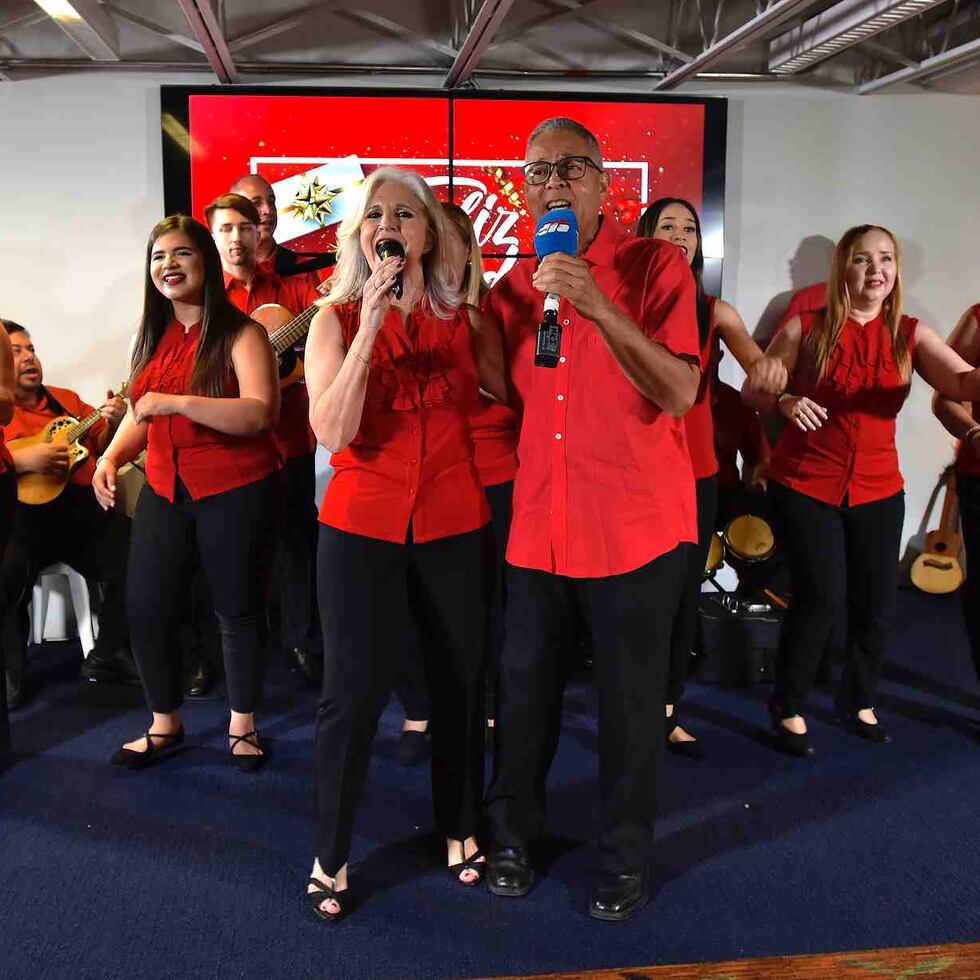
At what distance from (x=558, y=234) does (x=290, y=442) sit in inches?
92.1

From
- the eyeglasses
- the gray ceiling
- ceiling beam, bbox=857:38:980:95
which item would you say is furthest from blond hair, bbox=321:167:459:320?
ceiling beam, bbox=857:38:980:95

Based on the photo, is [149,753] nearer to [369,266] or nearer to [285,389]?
[285,389]

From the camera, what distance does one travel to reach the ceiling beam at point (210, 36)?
3.69m

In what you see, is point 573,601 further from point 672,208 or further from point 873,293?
point 873,293

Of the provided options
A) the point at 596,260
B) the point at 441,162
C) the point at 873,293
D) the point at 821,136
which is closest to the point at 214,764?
the point at 596,260

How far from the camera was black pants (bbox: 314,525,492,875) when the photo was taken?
81.0 inches

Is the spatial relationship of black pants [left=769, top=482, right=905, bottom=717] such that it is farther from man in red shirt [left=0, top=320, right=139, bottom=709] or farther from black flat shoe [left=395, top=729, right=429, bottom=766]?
man in red shirt [left=0, top=320, right=139, bottom=709]

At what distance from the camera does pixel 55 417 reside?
13.6 feet

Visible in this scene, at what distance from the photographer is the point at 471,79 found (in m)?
4.98

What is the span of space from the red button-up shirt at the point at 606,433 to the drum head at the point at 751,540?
222 centimetres

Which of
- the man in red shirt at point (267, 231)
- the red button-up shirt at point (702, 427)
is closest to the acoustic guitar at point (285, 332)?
the man in red shirt at point (267, 231)

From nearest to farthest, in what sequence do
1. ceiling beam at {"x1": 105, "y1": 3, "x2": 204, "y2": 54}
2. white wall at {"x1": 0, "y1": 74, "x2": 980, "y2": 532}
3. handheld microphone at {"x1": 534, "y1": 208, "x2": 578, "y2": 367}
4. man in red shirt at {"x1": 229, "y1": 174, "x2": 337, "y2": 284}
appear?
handheld microphone at {"x1": 534, "y1": 208, "x2": 578, "y2": 367}
man in red shirt at {"x1": 229, "y1": 174, "x2": 337, "y2": 284}
ceiling beam at {"x1": 105, "y1": 3, "x2": 204, "y2": 54}
white wall at {"x1": 0, "y1": 74, "x2": 980, "y2": 532}

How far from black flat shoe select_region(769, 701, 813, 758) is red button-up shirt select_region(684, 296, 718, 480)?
3.06 feet

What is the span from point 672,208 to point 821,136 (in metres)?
2.76
